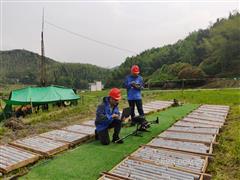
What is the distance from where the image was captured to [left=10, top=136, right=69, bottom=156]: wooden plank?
4023 mm

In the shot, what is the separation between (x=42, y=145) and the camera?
14.3ft

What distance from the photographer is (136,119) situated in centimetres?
533

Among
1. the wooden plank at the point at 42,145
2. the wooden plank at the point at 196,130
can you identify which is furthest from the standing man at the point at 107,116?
the wooden plank at the point at 196,130

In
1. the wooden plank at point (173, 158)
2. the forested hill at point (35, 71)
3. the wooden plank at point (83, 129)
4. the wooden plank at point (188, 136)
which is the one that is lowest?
the wooden plank at point (173, 158)

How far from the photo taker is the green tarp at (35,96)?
29.8 feet

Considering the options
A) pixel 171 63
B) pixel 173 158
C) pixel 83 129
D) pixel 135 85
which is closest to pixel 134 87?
pixel 135 85

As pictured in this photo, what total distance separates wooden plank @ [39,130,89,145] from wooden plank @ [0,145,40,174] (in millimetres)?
815

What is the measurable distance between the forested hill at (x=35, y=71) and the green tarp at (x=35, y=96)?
4251 centimetres

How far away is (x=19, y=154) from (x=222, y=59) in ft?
95.8

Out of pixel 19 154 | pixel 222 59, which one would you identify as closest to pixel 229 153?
pixel 19 154

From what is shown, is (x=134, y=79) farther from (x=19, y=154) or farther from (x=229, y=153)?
(x=19, y=154)

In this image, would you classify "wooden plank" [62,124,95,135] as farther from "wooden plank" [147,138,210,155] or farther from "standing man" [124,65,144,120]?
"wooden plank" [147,138,210,155]

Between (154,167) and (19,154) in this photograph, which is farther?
(19,154)

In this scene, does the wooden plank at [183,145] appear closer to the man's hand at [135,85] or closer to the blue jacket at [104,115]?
the blue jacket at [104,115]
